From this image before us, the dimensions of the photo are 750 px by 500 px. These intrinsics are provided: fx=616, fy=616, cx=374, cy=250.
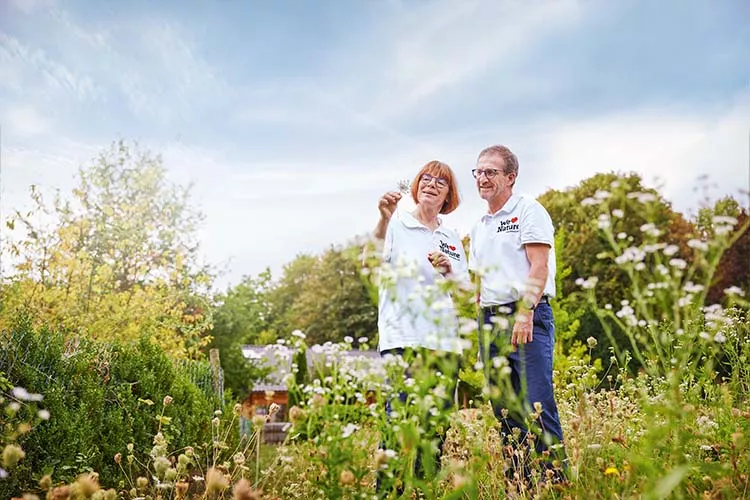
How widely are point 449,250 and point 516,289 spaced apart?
1.91ft

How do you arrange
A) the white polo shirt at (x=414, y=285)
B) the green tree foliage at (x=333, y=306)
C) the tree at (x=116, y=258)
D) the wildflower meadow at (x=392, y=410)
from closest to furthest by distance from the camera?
the wildflower meadow at (x=392, y=410)
the white polo shirt at (x=414, y=285)
the tree at (x=116, y=258)
the green tree foliage at (x=333, y=306)

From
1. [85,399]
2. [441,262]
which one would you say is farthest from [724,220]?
[85,399]

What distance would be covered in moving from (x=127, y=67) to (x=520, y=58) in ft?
18.8

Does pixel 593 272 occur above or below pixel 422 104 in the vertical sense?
below

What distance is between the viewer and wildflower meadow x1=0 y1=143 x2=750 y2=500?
2.22 m

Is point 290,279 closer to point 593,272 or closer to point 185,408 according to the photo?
point 593,272

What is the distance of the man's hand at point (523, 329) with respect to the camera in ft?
10.1

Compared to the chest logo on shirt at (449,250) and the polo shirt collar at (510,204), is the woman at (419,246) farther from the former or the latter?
the polo shirt collar at (510,204)

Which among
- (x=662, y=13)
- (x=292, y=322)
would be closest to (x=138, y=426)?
(x=662, y=13)

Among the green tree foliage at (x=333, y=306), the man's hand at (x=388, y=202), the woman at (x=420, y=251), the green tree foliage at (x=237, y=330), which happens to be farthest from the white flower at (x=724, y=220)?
the green tree foliage at (x=333, y=306)

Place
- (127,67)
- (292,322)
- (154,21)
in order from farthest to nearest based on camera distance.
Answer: (292,322) → (127,67) → (154,21)

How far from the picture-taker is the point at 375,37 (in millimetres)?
7605

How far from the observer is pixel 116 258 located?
11.3 metres

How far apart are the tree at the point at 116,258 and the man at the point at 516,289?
316 cm
